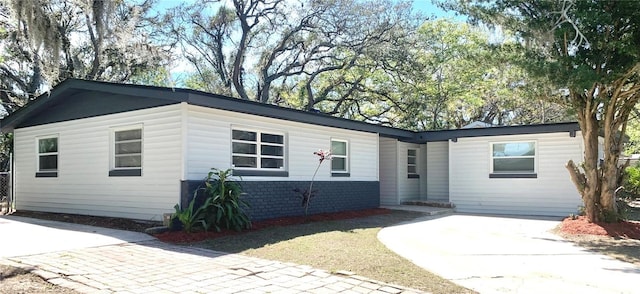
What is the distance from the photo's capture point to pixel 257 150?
36.5 ft

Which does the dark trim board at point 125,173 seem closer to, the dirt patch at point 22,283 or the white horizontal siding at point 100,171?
the white horizontal siding at point 100,171

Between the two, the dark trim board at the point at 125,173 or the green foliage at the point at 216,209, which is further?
the dark trim board at the point at 125,173

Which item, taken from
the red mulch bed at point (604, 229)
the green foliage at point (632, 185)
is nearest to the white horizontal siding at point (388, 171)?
the red mulch bed at point (604, 229)

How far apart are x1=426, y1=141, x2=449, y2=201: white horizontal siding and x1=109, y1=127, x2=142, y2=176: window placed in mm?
10324

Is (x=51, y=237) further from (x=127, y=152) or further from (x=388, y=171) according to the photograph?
(x=388, y=171)

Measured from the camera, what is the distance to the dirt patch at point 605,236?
26.1 feet

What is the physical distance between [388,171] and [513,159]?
13.6ft

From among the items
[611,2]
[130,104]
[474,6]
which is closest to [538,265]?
[611,2]

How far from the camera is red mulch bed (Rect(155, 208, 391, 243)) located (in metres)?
8.39

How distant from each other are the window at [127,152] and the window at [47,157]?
8.38ft

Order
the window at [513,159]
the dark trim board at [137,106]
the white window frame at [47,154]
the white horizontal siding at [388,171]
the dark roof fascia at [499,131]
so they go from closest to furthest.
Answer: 1. the dark trim board at [137,106]
2. the white window frame at [47,154]
3. the dark roof fascia at [499,131]
4. the window at [513,159]
5. the white horizontal siding at [388,171]

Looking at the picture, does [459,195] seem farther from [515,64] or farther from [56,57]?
[56,57]

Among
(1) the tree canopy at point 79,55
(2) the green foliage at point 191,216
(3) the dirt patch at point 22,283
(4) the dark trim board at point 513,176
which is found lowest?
(3) the dirt patch at point 22,283

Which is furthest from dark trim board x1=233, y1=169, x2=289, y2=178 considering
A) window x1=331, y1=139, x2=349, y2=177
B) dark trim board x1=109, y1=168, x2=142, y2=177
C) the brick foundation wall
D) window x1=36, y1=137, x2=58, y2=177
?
window x1=36, y1=137, x2=58, y2=177
